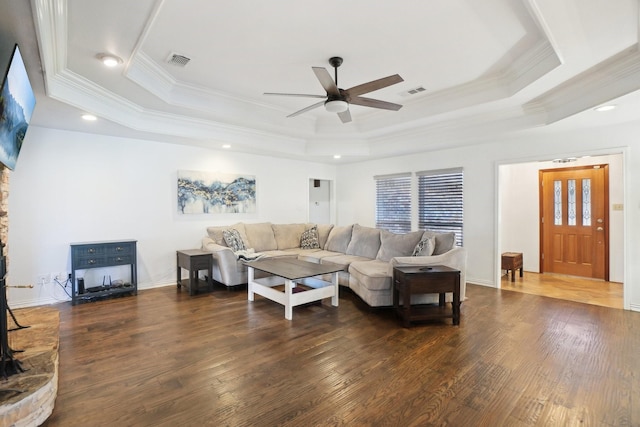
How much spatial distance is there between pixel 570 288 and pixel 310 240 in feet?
14.5

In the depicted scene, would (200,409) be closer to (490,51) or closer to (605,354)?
(605,354)

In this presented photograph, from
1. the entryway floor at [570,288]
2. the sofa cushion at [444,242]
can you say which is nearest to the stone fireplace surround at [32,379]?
the sofa cushion at [444,242]

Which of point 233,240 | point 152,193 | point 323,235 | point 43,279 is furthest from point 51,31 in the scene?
point 323,235

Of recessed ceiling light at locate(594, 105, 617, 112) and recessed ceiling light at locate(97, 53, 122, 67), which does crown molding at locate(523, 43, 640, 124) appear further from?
recessed ceiling light at locate(97, 53, 122, 67)

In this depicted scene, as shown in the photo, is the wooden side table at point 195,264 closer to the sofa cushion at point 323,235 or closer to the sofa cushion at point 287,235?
the sofa cushion at point 287,235

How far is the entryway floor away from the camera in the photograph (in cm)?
454

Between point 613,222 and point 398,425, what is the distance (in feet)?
19.3

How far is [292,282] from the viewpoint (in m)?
3.73

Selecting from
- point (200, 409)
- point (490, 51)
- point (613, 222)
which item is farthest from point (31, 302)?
point (613, 222)

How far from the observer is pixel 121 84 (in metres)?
3.48

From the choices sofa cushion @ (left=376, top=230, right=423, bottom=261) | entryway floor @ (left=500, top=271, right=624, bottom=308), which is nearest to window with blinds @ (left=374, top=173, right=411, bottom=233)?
sofa cushion @ (left=376, top=230, right=423, bottom=261)

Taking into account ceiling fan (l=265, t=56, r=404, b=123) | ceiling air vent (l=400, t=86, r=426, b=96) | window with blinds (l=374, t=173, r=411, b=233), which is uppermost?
ceiling air vent (l=400, t=86, r=426, b=96)

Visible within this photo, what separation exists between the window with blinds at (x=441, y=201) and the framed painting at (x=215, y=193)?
10.8ft

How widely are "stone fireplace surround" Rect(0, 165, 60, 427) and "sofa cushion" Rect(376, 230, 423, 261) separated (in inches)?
152
